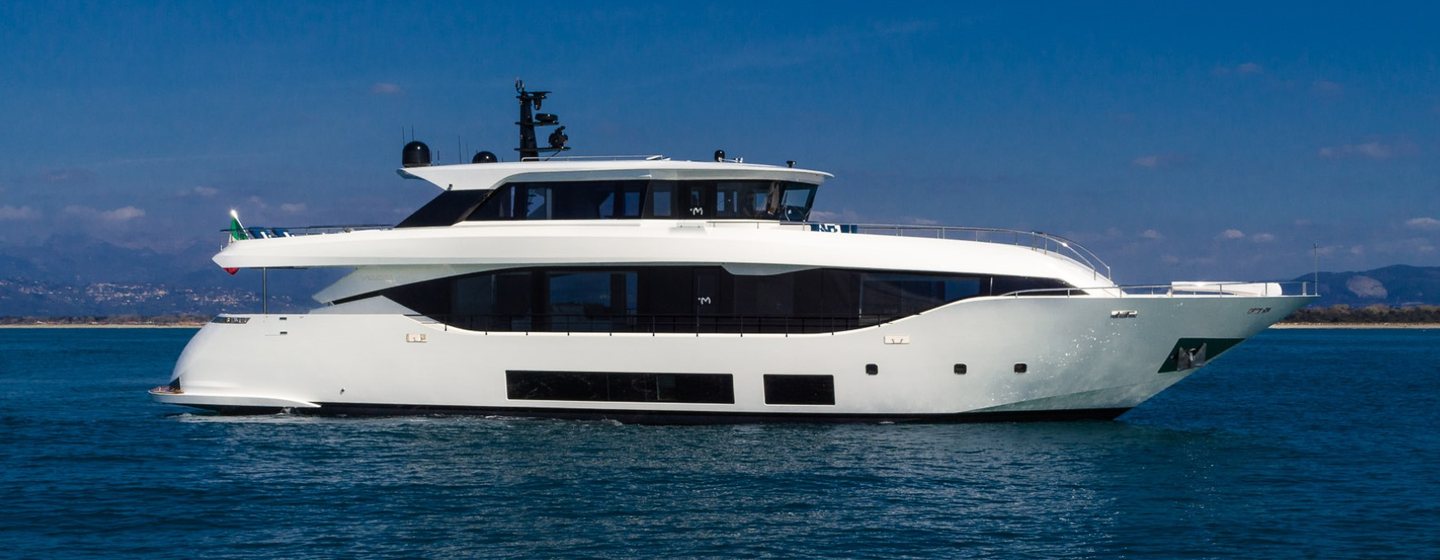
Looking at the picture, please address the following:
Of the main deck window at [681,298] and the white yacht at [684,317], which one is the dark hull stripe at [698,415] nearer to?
the white yacht at [684,317]

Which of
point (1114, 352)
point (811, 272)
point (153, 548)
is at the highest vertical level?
point (811, 272)

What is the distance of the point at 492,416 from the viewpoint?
21984mm

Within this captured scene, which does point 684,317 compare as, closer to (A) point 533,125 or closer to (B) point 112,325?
(A) point 533,125

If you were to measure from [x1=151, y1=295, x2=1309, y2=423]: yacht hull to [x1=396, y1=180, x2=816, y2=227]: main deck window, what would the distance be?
2.05 m

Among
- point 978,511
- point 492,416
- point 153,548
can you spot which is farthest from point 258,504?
point 978,511

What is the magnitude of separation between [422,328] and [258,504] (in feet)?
20.8

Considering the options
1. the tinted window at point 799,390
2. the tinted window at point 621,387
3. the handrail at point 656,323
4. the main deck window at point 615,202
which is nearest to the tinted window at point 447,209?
the main deck window at point 615,202

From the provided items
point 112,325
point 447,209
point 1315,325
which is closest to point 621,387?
point 447,209

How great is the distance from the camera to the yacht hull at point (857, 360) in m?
20.3

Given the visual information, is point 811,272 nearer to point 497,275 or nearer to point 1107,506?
point 497,275

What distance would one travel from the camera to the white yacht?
807 inches

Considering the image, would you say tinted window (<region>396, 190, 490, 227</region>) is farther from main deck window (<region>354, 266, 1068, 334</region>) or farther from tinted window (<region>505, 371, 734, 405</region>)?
tinted window (<region>505, 371, 734, 405</region>)

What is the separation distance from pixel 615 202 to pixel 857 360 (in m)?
4.80

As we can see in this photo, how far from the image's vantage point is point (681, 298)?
70.3ft
